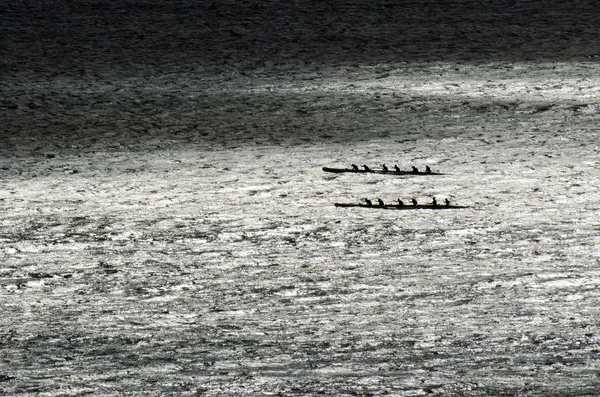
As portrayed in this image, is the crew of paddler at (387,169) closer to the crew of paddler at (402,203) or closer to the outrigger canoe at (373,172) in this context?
the outrigger canoe at (373,172)

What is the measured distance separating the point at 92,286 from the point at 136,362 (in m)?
0.46

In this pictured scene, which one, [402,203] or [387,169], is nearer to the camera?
[402,203]

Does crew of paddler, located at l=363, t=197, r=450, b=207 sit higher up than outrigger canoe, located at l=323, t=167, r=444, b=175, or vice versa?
crew of paddler, located at l=363, t=197, r=450, b=207

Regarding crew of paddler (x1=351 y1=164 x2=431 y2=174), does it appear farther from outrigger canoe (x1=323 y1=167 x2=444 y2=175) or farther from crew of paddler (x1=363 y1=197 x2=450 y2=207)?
crew of paddler (x1=363 y1=197 x2=450 y2=207)

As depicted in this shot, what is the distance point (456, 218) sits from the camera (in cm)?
286

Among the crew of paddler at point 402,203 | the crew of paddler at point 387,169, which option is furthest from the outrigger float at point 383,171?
the crew of paddler at point 402,203

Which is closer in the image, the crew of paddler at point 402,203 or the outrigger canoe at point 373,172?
the crew of paddler at point 402,203

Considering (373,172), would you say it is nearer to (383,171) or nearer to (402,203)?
(383,171)

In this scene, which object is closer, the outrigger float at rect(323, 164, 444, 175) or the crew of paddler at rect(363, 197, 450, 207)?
the crew of paddler at rect(363, 197, 450, 207)

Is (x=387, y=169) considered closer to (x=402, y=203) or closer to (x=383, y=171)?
(x=383, y=171)

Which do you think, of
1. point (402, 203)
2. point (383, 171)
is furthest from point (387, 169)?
point (402, 203)

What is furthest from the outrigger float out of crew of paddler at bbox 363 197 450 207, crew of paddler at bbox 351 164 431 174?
crew of paddler at bbox 363 197 450 207

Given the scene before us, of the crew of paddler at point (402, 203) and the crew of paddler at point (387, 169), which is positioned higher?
the crew of paddler at point (402, 203)

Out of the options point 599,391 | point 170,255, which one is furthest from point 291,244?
point 599,391
